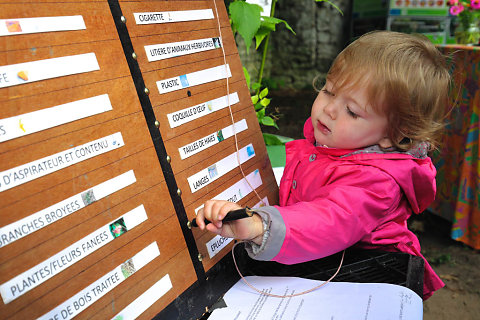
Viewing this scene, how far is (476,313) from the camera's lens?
210 centimetres

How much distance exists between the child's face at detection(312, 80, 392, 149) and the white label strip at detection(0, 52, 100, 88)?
532 millimetres

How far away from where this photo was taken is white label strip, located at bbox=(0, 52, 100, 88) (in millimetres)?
536

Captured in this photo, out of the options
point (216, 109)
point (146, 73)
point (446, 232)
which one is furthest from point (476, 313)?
point (146, 73)

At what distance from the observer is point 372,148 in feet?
3.16

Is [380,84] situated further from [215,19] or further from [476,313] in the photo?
[476,313]

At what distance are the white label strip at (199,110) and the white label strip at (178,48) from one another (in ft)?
0.35

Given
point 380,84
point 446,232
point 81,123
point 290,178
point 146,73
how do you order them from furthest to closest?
point 446,232 → point 290,178 → point 380,84 → point 146,73 → point 81,123

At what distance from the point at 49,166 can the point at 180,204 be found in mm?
248

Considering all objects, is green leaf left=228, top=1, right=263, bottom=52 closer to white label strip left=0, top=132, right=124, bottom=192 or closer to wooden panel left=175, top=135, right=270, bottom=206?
wooden panel left=175, top=135, right=270, bottom=206

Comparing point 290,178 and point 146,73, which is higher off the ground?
point 146,73

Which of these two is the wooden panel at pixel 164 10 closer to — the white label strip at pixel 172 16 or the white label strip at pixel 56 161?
the white label strip at pixel 172 16

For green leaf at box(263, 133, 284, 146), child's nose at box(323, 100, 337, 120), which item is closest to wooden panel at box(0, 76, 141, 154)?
child's nose at box(323, 100, 337, 120)

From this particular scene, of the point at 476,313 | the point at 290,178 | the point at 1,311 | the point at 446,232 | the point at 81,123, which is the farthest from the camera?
the point at 446,232

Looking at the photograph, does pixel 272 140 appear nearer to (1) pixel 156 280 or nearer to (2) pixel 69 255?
(1) pixel 156 280
